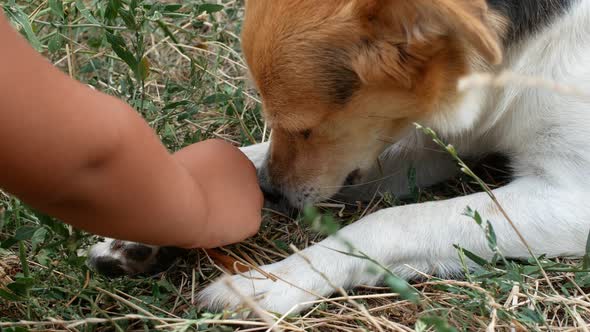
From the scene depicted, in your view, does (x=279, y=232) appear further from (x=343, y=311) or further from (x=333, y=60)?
(x=333, y=60)

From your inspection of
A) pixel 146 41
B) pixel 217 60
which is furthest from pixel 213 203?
pixel 146 41

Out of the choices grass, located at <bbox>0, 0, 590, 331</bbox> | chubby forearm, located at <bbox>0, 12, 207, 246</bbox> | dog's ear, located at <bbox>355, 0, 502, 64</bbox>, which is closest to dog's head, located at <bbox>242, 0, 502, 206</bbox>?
dog's ear, located at <bbox>355, 0, 502, 64</bbox>

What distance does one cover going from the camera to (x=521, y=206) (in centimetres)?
268

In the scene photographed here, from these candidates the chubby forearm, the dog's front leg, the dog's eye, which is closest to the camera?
the chubby forearm

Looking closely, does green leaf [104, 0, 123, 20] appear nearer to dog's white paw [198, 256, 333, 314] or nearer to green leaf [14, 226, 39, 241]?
green leaf [14, 226, 39, 241]

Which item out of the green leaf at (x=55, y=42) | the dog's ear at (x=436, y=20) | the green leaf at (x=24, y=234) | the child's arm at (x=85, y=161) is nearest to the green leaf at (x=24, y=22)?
the green leaf at (x=55, y=42)

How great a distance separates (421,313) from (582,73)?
1003 millimetres

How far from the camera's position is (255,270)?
2.57m

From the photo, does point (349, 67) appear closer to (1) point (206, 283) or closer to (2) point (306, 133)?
(2) point (306, 133)

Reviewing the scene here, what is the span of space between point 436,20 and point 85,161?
111cm

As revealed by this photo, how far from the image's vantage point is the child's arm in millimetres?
1603

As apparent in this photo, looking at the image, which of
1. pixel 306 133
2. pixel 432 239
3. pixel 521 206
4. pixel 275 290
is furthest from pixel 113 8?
pixel 521 206

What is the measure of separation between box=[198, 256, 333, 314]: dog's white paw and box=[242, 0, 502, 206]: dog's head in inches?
18.0

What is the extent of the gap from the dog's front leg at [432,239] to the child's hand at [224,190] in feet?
0.72
